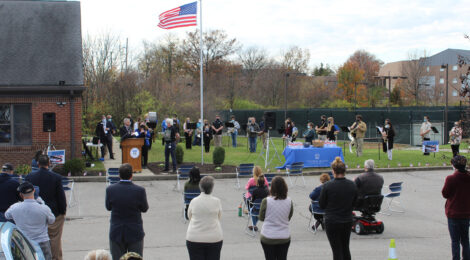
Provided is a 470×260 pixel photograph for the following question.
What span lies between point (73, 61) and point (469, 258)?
17741 mm

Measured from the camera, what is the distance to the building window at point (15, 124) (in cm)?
1958

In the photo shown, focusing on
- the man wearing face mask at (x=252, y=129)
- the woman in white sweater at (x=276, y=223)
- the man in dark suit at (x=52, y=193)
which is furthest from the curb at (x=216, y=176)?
the woman in white sweater at (x=276, y=223)

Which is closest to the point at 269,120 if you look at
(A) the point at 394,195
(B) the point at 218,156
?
(B) the point at 218,156

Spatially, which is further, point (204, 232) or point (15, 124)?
point (15, 124)

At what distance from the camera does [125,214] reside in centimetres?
619

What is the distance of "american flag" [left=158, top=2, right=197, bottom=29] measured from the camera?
19609 millimetres

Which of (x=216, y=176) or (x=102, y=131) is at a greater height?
(x=102, y=131)

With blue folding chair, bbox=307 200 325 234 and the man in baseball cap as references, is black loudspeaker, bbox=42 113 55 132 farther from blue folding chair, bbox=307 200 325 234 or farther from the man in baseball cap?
the man in baseball cap

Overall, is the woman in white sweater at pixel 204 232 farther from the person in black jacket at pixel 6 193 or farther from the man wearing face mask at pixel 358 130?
the man wearing face mask at pixel 358 130

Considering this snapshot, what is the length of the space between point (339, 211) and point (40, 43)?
18428mm

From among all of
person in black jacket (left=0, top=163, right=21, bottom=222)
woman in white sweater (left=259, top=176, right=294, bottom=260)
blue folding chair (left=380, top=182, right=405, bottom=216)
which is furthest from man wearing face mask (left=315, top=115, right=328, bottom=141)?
person in black jacket (left=0, top=163, right=21, bottom=222)

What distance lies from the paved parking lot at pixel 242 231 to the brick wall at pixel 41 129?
4.53m

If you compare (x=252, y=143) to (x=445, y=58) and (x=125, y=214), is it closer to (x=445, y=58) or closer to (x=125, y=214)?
(x=125, y=214)

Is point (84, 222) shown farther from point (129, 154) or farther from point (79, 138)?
point (79, 138)
